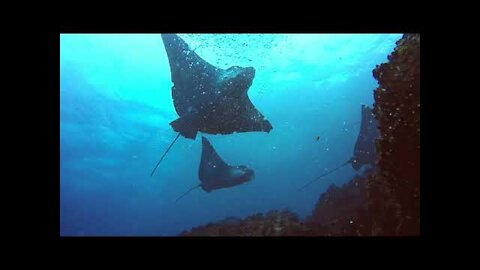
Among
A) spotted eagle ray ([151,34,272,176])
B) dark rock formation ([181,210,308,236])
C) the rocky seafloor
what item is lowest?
dark rock formation ([181,210,308,236])

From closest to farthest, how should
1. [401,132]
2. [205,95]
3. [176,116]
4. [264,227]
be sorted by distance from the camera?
[401,132] → [264,227] → [205,95] → [176,116]

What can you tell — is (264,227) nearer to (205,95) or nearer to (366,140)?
(205,95)

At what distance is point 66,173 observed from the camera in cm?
2362

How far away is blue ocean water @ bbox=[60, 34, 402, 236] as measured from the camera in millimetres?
16328

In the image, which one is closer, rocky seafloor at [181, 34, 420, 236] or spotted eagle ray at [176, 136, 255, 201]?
rocky seafloor at [181, 34, 420, 236]

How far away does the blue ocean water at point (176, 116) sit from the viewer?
53.6 ft

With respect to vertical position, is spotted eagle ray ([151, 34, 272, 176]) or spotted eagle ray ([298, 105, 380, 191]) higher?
spotted eagle ray ([151, 34, 272, 176])

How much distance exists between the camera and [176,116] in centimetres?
2217

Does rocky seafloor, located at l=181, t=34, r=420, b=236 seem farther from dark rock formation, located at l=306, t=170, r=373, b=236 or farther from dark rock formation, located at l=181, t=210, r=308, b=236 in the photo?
dark rock formation, located at l=181, t=210, r=308, b=236

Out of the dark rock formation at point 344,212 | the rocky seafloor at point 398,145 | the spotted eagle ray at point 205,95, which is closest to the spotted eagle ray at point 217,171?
the spotted eagle ray at point 205,95

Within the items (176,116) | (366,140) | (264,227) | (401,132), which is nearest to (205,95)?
(264,227)

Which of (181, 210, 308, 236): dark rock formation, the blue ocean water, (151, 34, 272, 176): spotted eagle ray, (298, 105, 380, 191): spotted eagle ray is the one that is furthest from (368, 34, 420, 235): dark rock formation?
the blue ocean water
